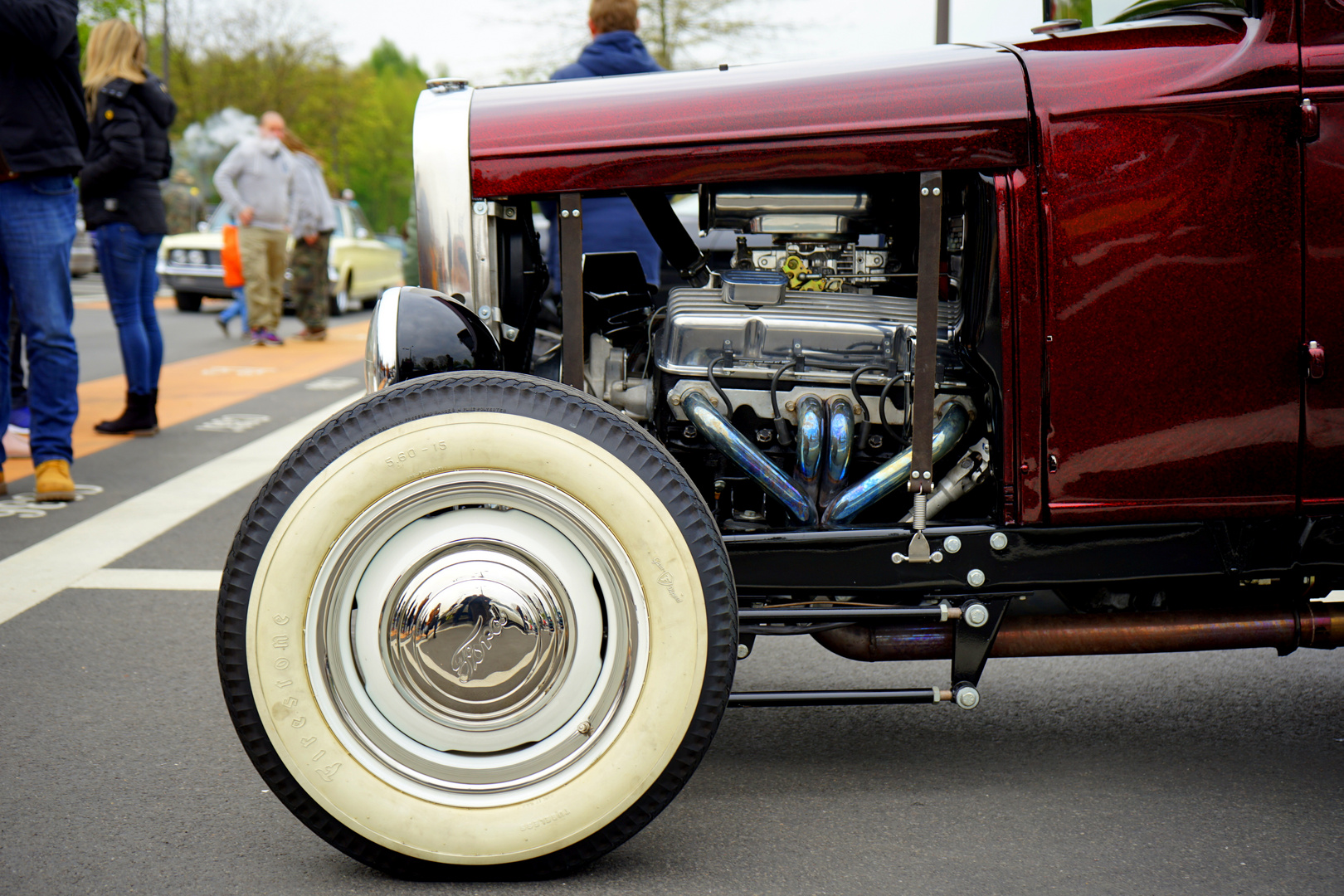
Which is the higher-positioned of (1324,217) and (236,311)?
(1324,217)

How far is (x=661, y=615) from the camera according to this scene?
2.13 metres

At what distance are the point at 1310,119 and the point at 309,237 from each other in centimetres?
1079

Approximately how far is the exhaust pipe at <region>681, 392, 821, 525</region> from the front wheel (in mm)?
373

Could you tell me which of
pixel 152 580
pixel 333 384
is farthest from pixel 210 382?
pixel 152 580

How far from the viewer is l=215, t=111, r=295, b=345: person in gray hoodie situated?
1097 centimetres

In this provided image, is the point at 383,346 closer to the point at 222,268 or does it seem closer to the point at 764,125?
the point at 764,125

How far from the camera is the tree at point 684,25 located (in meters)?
18.4

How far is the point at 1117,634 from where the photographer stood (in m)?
2.53

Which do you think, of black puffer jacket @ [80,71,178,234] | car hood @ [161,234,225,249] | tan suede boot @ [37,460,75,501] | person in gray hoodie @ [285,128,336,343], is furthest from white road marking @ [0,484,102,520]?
car hood @ [161,234,225,249]

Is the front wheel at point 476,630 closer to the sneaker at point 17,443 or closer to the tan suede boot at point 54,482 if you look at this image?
the tan suede boot at point 54,482

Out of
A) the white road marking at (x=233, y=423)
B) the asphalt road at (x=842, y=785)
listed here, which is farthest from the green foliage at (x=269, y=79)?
the asphalt road at (x=842, y=785)

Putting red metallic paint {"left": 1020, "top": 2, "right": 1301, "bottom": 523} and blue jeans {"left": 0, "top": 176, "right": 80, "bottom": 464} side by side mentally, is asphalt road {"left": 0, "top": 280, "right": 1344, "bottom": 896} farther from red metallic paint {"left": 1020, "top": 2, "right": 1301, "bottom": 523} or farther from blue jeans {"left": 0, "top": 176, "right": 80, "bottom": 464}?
blue jeans {"left": 0, "top": 176, "right": 80, "bottom": 464}

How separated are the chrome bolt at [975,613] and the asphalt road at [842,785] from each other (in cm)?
43

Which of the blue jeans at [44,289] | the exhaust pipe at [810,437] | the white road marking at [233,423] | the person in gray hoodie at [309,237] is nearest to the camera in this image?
the exhaust pipe at [810,437]
